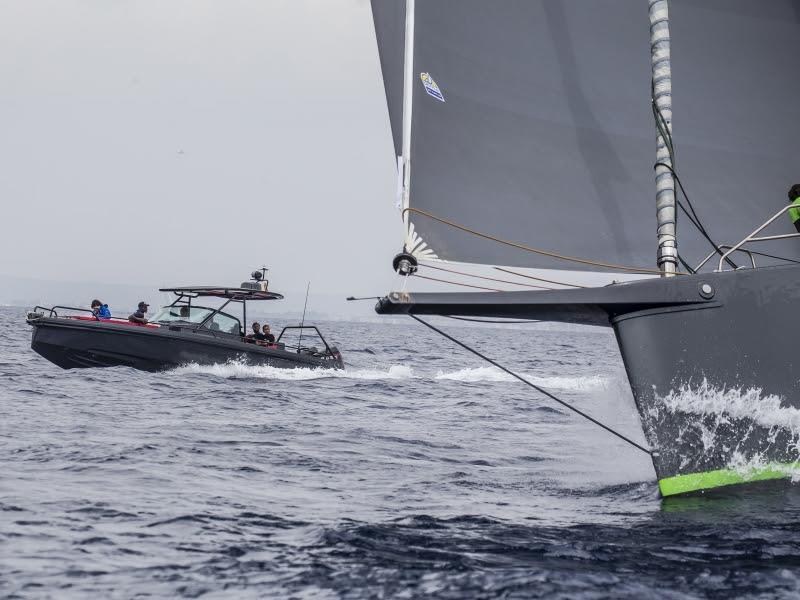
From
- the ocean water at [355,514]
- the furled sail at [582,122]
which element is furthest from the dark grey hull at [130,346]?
the furled sail at [582,122]

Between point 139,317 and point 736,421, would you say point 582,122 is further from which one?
point 139,317

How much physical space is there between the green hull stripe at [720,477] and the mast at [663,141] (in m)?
1.58

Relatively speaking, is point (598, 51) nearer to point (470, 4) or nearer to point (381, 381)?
point (470, 4)

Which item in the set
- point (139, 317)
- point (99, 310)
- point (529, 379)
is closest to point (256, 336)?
point (139, 317)

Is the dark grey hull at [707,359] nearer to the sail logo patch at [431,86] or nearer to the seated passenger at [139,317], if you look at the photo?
the sail logo patch at [431,86]

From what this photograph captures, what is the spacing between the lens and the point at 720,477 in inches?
268

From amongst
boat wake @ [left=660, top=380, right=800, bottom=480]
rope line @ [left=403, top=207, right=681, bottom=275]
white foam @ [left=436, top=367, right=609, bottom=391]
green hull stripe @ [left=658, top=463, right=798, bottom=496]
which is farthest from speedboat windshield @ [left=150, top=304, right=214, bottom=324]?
boat wake @ [left=660, top=380, right=800, bottom=480]

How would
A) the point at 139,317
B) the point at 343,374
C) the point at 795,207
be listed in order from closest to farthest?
1. the point at 795,207
2. the point at 139,317
3. the point at 343,374

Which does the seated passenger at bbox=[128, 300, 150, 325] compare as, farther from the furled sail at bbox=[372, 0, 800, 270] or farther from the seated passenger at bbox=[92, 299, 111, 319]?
the furled sail at bbox=[372, 0, 800, 270]

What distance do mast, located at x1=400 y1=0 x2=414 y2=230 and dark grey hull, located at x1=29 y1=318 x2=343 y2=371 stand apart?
12969 millimetres

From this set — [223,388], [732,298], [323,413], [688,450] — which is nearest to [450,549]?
[688,450]

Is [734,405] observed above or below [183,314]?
below

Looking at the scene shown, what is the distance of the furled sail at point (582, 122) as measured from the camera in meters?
7.52

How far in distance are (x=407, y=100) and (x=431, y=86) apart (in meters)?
0.46
